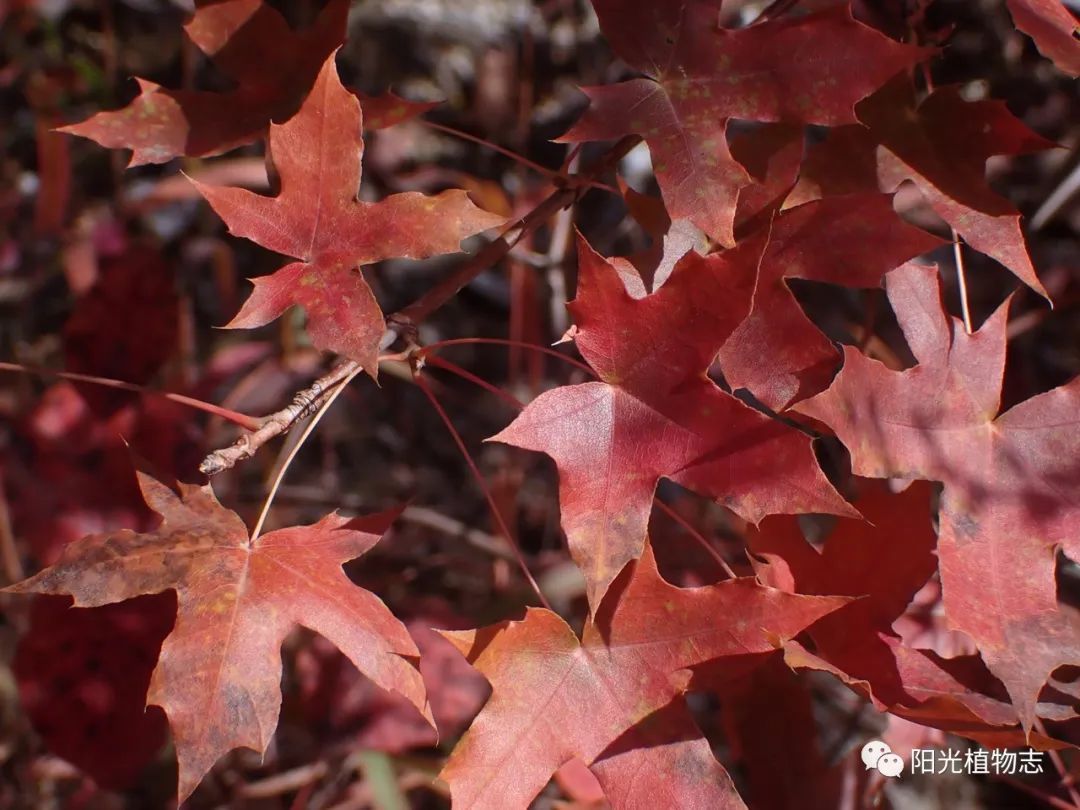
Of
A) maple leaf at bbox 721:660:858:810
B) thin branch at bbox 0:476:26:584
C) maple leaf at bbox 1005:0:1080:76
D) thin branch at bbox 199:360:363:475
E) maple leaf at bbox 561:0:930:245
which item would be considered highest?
maple leaf at bbox 1005:0:1080:76

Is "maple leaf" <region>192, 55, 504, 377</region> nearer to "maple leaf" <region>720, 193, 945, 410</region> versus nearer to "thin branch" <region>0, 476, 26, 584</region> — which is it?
"maple leaf" <region>720, 193, 945, 410</region>

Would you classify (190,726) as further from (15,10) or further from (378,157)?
(15,10)

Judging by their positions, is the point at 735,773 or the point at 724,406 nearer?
the point at 724,406

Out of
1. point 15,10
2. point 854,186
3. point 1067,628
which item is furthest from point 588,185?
point 15,10

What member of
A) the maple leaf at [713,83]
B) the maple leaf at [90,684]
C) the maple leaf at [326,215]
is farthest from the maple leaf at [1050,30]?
the maple leaf at [90,684]

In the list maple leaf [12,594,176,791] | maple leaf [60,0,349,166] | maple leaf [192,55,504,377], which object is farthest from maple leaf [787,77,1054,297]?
maple leaf [12,594,176,791]

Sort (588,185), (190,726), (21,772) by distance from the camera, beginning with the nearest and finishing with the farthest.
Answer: (190,726)
(588,185)
(21,772)

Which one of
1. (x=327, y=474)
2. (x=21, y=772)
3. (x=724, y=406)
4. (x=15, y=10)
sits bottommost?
(x=21, y=772)
